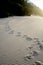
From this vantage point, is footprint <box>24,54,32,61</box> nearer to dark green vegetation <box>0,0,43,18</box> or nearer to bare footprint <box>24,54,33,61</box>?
bare footprint <box>24,54,33,61</box>

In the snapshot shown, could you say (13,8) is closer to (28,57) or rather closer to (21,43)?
(21,43)

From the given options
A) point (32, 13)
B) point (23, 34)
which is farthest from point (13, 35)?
point (32, 13)

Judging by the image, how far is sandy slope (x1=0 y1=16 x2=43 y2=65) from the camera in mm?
4336

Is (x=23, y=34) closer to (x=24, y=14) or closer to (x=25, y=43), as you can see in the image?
(x=25, y=43)

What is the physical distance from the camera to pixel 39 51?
458 centimetres

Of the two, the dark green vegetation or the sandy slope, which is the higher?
the dark green vegetation

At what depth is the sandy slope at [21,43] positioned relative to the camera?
14.2 ft

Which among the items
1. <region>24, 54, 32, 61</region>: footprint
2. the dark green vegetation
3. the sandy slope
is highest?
the dark green vegetation

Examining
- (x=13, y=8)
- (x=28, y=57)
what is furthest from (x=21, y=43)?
(x=13, y=8)

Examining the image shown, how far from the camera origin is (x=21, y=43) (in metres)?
5.02

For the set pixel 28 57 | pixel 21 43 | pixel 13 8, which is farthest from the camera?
pixel 13 8

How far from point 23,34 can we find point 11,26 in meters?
0.91

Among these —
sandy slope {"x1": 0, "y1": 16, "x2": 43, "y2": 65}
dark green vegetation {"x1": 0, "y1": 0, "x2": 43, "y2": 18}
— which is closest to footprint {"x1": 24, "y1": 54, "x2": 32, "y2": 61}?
sandy slope {"x1": 0, "y1": 16, "x2": 43, "y2": 65}

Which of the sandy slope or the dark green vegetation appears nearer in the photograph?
the sandy slope
